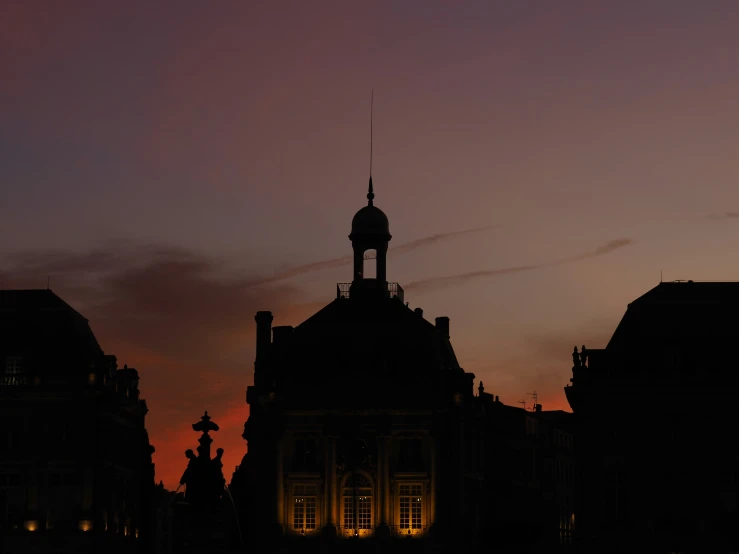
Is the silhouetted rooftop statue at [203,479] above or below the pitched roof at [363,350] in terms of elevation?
below

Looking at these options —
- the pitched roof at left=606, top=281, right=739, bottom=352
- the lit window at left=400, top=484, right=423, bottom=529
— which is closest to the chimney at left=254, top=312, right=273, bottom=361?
the lit window at left=400, top=484, right=423, bottom=529

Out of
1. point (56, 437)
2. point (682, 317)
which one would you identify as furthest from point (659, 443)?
point (56, 437)

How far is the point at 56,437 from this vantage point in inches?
5571

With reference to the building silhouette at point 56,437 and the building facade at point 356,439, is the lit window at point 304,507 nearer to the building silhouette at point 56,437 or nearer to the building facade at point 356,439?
the building facade at point 356,439

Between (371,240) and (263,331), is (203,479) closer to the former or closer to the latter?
(263,331)

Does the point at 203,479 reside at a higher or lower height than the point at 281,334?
lower

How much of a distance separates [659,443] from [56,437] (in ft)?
155

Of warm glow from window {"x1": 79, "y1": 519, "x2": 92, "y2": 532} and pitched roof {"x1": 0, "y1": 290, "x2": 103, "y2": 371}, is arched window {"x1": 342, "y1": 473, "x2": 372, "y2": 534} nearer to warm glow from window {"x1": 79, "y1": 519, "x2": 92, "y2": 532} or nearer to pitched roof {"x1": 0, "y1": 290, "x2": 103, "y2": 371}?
warm glow from window {"x1": 79, "y1": 519, "x2": 92, "y2": 532}

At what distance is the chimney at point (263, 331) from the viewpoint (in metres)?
152

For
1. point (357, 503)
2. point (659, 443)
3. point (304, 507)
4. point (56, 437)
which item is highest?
point (56, 437)

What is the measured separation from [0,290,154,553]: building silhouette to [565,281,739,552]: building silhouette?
39426mm

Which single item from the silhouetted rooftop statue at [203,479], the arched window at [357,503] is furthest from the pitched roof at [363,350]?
the silhouetted rooftop statue at [203,479]

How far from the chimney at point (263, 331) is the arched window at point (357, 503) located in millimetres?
13663

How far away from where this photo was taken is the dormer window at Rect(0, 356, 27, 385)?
142375mm
